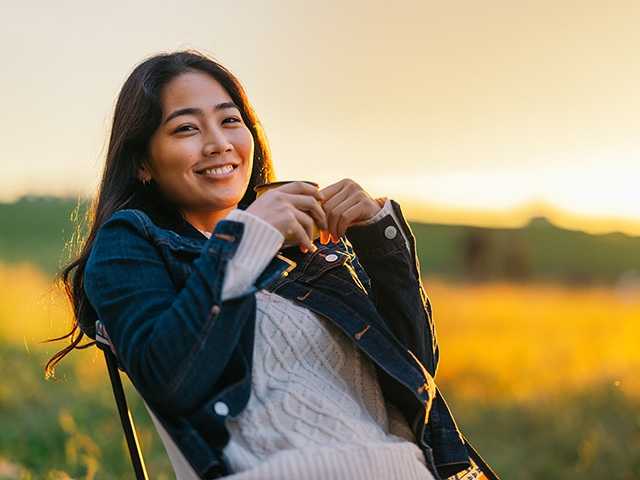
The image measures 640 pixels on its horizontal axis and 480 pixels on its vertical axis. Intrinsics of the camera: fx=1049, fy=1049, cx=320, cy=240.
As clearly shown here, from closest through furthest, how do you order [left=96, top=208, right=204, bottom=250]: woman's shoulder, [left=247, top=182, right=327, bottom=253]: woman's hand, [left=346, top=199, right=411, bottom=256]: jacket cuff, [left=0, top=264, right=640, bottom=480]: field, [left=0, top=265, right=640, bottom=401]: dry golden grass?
[left=247, top=182, right=327, bottom=253]: woman's hand, [left=96, top=208, right=204, bottom=250]: woman's shoulder, [left=346, top=199, right=411, bottom=256]: jacket cuff, [left=0, top=264, right=640, bottom=480]: field, [left=0, top=265, right=640, bottom=401]: dry golden grass

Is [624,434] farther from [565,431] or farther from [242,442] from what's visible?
[242,442]

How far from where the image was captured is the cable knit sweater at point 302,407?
2.06 meters

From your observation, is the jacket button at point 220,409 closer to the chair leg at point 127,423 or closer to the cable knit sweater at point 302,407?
the cable knit sweater at point 302,407

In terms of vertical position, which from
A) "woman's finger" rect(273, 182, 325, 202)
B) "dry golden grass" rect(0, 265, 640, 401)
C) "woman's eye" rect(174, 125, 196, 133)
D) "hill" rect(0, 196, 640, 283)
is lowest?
"hill" rect(0, 196, 640, 283)

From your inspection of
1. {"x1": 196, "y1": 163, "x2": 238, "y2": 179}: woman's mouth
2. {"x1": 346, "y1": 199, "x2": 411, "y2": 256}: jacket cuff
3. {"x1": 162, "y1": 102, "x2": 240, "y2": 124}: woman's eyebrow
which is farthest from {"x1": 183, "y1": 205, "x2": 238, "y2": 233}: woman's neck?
{"x1": 346, "y1": 199, "x2": 411, "y2": 256}: jacket cuff

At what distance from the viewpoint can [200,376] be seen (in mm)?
2049

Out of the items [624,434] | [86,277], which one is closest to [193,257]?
[86,277]

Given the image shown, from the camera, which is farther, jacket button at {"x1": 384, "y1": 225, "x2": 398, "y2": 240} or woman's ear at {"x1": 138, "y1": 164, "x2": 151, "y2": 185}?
woman's ear at {"x1": 138, "y1": 164, "x2": 151, "y2": 185}

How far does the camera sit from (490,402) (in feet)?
24.4

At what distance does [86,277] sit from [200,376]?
0.38 m

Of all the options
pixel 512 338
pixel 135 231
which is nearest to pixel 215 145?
pixel 135 231

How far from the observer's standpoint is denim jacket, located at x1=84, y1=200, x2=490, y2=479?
2.04m

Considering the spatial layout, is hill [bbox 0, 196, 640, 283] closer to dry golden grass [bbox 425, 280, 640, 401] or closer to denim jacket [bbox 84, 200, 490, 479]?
dry golden grass [bbox 425, 280, 640, 401]

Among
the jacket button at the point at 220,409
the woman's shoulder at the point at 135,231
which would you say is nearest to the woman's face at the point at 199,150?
the woman's shoulder at the point at 135,231
